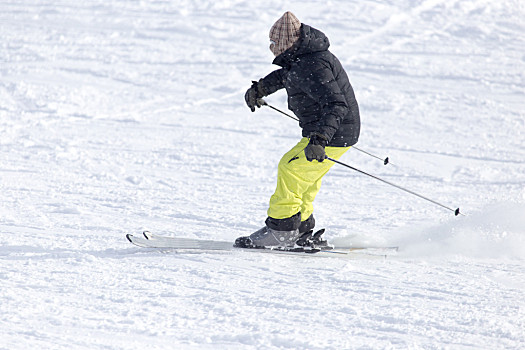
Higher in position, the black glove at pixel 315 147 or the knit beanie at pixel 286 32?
the knit beanie at pixel 286 32

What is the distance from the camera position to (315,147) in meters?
3.34

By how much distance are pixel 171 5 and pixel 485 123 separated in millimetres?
9960

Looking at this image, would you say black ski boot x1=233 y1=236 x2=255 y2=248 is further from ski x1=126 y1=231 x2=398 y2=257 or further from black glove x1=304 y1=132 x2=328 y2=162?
black glove x1=304 y1=132 x2=328 y2=162

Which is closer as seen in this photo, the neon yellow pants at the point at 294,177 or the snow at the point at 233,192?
the snow at the point at 233,192

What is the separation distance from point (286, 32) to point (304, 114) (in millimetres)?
531

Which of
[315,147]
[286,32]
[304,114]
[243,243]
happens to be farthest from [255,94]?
[243,243]

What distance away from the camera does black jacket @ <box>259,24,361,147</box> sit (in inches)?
133

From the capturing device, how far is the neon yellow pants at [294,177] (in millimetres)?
3609

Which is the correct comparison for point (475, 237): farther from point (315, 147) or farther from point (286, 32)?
point (286, 32)

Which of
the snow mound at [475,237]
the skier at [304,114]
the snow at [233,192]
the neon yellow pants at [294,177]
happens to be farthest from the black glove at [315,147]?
the snow mound at [475,237]

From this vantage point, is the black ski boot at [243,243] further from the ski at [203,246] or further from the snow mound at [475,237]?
the snow mound at [475,237]

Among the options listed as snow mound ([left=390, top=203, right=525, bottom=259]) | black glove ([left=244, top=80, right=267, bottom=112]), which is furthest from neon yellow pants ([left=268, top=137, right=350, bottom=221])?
snow mound ([left=390, top=203, right=525, bottom=259])

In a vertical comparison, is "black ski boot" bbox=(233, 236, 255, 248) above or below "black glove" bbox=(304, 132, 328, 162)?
below

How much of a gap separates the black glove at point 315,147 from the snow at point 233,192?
0.72 metres
